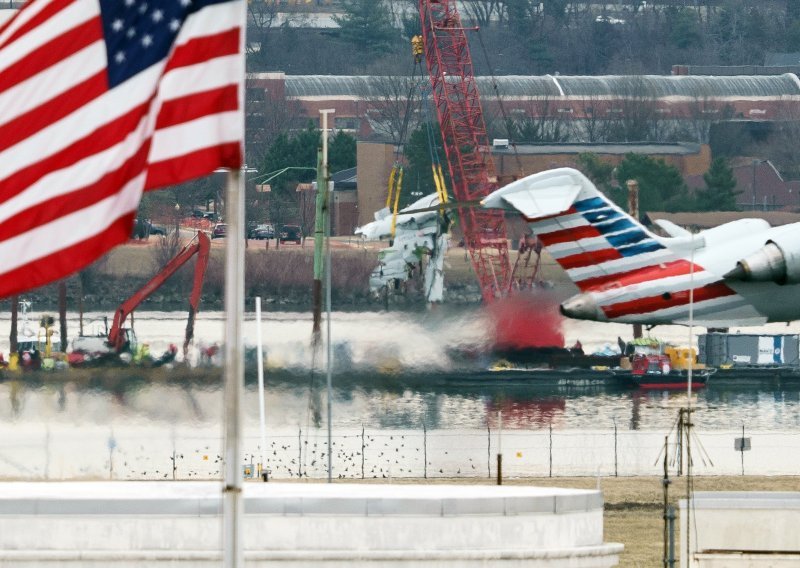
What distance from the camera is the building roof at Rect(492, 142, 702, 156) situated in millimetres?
141625

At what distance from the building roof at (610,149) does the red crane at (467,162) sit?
645 centimetres

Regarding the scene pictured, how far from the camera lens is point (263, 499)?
28094mm

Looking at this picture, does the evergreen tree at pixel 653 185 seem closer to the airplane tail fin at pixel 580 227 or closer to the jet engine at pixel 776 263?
the airplane tail fin at pixel 580 227

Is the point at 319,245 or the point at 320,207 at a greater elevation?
the point at 320,207

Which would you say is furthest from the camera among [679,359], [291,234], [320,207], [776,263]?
[291,234]

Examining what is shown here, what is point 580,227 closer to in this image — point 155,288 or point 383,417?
point 383,417

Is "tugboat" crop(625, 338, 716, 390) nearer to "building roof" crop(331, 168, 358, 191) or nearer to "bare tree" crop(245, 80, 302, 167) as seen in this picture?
"building roof" crop(331, 168, 358, 191)

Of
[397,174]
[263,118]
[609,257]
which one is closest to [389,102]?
[263,118]

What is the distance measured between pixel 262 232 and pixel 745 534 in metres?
100

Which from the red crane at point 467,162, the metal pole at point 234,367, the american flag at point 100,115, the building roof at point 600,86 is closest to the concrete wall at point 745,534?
the metal pole at point 234,367

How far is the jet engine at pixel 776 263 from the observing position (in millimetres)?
54094

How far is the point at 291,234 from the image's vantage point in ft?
438

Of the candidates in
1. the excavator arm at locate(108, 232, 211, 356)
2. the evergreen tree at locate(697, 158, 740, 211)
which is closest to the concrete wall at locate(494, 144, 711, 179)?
the evergreen tree at locate(697, 158, 740, 211)

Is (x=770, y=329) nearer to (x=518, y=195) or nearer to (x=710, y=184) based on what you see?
(x=710, y=184)
